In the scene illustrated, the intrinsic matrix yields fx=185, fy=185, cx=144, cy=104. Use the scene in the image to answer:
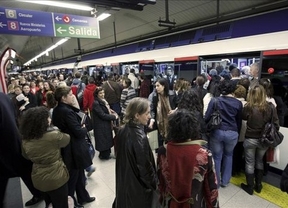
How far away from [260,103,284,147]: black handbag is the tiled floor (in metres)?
0.81

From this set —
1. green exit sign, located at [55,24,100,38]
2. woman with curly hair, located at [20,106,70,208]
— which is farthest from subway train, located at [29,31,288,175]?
woman with curly hair, located at [20,106,70,208]

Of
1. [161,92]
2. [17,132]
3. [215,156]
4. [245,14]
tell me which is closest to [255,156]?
[215,156]

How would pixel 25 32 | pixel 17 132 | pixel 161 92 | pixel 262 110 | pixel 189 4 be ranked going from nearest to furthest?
pixel 17 132
pixel 262 110
pixel 161 92
pixel 25 32
pixel 189 4

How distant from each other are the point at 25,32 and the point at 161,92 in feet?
13.5

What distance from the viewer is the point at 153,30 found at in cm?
936

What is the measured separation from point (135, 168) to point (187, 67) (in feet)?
13.5

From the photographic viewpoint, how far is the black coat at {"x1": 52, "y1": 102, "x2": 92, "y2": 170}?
2042mm

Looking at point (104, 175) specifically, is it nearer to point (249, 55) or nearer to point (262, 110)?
point (262, 110)

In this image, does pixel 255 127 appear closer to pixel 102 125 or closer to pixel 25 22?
pixel 102 125

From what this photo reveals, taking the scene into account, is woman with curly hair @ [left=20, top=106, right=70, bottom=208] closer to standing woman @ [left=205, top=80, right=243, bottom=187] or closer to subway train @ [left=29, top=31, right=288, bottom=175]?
standing woman @ [left=205, top=80, right=243, bottom=187]

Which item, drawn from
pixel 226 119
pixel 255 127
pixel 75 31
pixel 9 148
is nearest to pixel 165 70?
pixel 75 31

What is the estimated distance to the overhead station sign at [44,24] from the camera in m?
4.57

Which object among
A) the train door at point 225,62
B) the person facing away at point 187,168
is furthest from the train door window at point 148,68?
the person facing away at point 187,168

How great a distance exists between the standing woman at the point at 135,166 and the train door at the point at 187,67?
363 centimetres
